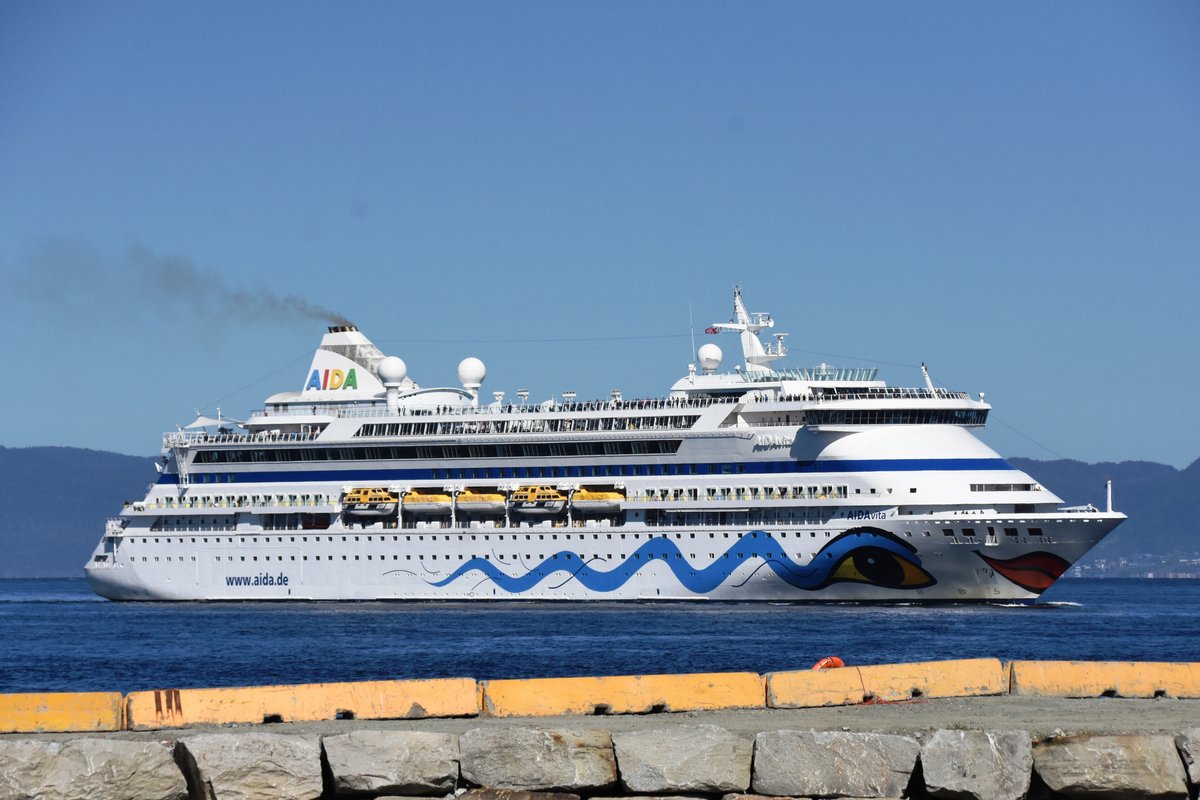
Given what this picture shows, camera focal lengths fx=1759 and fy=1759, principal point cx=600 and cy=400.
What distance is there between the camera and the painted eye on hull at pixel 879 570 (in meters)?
49.5

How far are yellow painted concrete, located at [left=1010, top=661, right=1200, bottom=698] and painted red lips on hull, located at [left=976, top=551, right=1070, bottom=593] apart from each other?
3360cm

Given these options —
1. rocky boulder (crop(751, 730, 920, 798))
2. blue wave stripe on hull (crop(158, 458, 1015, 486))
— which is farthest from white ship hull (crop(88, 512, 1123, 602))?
rocky boulder (crop(751, 730, 920, 798))

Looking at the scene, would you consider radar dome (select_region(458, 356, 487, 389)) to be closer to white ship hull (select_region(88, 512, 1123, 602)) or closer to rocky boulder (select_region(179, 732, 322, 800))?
white ship hull (select_region(88, 512, 1123, 602))

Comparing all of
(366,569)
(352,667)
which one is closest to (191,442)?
(366,569)

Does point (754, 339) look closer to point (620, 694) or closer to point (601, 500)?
point (601, 500)

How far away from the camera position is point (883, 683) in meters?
15.4

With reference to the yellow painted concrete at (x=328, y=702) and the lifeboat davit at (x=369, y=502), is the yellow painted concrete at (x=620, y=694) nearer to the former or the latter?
the yellow painted concrete at (x=328, y=702)

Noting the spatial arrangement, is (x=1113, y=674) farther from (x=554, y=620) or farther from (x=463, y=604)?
(x=463, y=604)

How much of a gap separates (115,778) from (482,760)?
243 centimetres

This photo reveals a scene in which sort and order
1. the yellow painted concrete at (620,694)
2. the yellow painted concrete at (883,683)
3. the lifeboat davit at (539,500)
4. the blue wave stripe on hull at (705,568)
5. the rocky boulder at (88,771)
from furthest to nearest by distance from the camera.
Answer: the lifeboat davit at (539,500) → the blue wave stripe on hull at (705,568) → the yellow painted concrete at (883,683) → the yellow painted concrete at (620,694) → the rocky boulder at (88,771)

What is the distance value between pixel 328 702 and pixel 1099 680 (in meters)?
6.90

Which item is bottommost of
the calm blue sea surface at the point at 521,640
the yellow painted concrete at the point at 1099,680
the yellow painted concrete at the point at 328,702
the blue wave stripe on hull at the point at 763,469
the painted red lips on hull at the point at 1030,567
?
the calm blue sea surface at the point at 521,640

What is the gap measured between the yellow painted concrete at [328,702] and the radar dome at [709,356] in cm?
4229

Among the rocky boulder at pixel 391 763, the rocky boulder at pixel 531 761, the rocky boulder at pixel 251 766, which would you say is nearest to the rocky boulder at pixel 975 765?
the rocky boulder at pixel 531 761
